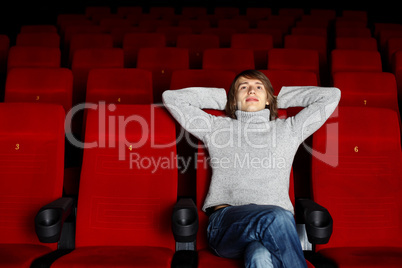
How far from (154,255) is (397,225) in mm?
456

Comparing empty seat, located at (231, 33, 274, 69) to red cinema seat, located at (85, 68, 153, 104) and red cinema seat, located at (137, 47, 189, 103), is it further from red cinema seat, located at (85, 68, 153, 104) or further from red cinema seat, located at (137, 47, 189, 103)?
red cinema seat, located at (85, 68, 153, 104)

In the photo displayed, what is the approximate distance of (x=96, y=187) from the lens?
73 centimetres

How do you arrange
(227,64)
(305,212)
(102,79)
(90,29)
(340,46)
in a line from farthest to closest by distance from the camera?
1. (90,29)
2. (340,46)
3. (227,64)
4. (102,79)
5. (305,212)

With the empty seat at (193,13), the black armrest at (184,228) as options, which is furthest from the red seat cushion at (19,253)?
the empty seat at (193,13)

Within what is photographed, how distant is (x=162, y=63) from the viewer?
4.41 ft

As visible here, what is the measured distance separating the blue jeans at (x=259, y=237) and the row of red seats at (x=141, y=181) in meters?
0.06

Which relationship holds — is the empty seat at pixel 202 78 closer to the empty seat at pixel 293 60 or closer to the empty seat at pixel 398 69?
the empty seat at pixel 293 60

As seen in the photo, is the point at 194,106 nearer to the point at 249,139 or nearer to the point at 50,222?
the point at 249,139

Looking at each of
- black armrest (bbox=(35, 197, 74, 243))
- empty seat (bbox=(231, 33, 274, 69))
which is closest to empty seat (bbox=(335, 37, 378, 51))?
empty seat (bbox=(231, 33, 274, 69))

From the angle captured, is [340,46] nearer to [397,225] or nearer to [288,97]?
[288,97]

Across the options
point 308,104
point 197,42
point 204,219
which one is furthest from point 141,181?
point 197,42

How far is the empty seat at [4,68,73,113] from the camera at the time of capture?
1.08 metres

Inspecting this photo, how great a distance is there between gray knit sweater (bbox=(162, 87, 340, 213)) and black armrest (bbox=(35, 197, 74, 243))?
0.82 feet

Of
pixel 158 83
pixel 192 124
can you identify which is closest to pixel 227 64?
pixel 158 83
